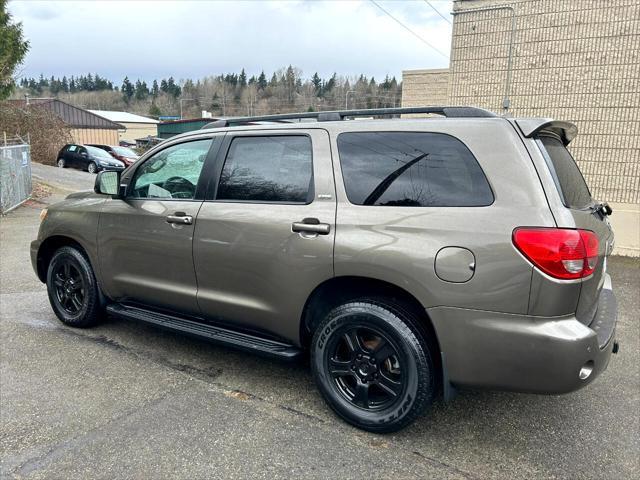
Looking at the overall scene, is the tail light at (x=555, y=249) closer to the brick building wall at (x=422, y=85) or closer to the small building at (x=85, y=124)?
the brick building wall at (x=422, y=85)

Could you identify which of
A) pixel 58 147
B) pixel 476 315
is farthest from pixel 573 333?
pixel 58 147

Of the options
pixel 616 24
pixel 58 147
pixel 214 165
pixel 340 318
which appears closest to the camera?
pixel 340 318

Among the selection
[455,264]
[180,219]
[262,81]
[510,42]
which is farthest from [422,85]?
[262,81]

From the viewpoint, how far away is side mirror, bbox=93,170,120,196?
409 cm

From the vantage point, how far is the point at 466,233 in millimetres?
2514

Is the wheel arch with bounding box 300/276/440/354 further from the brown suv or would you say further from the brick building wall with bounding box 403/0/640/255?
the brick building wall with bounding box 403/0/640/255

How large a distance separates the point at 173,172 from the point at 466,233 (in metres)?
2.36

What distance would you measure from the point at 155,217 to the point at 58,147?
25.1m

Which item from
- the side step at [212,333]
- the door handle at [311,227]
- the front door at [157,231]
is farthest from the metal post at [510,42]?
the side step at [212,333]

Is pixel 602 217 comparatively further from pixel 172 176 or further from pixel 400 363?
pixel 172 176

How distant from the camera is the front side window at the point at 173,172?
12.1 ft

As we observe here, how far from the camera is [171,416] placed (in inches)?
119

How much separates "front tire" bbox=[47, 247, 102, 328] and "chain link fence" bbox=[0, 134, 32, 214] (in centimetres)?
820

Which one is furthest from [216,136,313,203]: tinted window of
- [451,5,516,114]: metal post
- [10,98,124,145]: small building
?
[10,98,124,145]: small building
